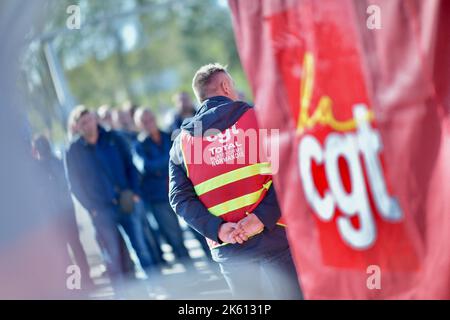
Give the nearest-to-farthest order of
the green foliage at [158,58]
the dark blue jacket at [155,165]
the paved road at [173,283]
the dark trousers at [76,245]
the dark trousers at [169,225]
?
1. the dark trousers at [76,245]
2. the paved road at [173,283]
3. the dark blue jacket at [155,165]
4. the dark trousers at [169,225]
5. the green foliage at [158,58]

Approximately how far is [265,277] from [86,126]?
3.45m

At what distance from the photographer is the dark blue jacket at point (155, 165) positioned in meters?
7.46

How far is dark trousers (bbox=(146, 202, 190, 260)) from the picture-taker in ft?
25.0

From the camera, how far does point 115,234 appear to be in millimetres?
7020

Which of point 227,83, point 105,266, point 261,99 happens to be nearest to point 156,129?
point 105,266

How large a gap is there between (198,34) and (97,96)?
5377 mm

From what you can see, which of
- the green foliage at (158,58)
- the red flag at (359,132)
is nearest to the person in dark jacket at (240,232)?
the red flag at (359,132)

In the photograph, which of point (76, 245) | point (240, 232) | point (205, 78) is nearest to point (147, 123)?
point (76, 245)

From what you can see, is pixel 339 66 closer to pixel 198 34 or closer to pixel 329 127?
pixel 329 127

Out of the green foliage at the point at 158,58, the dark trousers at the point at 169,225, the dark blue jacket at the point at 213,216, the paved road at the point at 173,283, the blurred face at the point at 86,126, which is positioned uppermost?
the green foliage at the point at 158,58

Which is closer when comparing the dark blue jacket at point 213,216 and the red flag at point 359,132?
the red flag at point 359,132

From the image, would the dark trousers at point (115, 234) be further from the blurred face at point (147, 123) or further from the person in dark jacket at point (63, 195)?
the blurred face at point (147, 123)

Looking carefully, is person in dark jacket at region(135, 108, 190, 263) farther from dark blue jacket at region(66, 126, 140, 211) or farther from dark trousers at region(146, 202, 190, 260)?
dark blue jacket at region(66, 126, 140, 211)

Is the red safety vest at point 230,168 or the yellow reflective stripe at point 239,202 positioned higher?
the red safety vest at point 230,168
